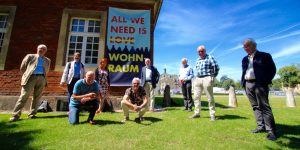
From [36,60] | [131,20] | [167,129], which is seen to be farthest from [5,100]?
[167,129]

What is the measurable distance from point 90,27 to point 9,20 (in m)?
3.40

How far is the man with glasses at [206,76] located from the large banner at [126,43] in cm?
334

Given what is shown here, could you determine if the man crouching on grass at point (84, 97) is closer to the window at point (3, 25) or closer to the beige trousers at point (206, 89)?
the beige trousers at point (206, 89)

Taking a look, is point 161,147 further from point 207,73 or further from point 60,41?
point 60,41

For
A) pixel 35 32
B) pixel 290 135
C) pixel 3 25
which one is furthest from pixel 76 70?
pixel 290 135

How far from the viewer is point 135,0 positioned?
29.7ft

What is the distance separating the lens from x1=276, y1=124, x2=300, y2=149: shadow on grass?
3516 millimetres

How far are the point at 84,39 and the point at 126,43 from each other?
1942 millimetres

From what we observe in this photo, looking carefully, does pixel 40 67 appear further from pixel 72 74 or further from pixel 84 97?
pixel 84 97

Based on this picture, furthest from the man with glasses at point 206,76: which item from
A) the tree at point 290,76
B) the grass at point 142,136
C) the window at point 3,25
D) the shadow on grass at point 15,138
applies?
the tree at point 290,76

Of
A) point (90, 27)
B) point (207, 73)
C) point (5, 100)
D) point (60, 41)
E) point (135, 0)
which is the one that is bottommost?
point (5, 100)

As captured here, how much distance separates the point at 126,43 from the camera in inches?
343

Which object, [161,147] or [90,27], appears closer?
[161,147]

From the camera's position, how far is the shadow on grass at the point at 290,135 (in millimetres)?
3516
